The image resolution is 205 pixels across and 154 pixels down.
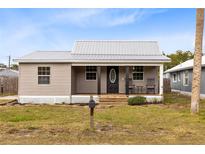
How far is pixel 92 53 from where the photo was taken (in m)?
20.0

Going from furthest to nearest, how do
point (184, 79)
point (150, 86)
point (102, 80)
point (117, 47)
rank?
point (184, 79), point (117, 47), point (102, 80), point (150, 86)

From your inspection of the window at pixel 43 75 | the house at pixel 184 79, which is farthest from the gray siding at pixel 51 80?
the house at pixel 184 79

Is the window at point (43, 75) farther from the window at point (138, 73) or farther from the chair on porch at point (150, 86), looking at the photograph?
the chair on porch at point (150, 86)

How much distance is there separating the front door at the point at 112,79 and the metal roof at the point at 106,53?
3.60 ft

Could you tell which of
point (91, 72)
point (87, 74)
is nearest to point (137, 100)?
point (91, 72)

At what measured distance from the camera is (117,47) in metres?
21.4

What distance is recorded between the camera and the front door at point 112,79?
65.6ft

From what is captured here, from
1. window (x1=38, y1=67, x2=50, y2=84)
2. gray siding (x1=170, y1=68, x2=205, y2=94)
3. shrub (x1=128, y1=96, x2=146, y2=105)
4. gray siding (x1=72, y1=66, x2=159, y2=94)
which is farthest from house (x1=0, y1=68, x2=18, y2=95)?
gray siding (x1=170, y1=68, x2=205, y2=94)

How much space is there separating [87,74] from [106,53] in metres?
2.04

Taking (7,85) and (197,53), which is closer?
(197,53)

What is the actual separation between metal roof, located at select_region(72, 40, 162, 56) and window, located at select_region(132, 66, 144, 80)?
1019 millimetres

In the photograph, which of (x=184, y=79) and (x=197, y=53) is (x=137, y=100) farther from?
(x=184, y=79)

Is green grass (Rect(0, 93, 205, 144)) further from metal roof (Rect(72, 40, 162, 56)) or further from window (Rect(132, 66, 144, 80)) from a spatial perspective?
metal roof (Rect(72, 40, 162, 56))
